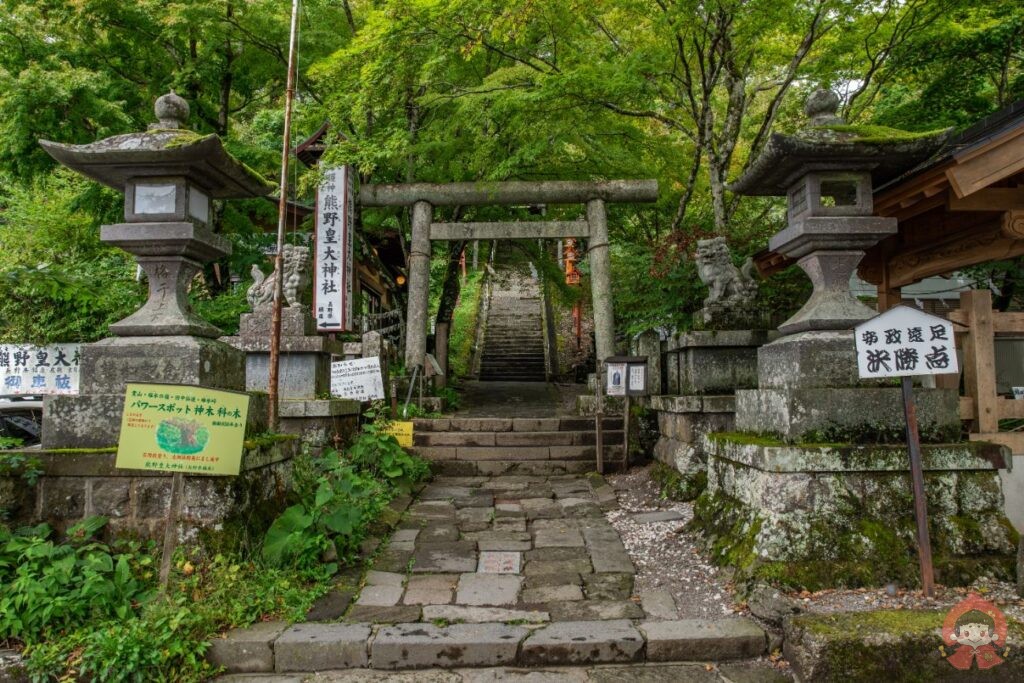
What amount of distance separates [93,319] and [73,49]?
4.37 meters

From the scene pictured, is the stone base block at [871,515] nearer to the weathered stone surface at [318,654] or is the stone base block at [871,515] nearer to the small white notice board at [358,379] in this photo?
the weathered stone surface at [318,654]

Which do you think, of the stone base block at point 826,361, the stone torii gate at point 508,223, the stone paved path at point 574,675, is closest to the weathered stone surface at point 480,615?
the stone paved path at point 574,675

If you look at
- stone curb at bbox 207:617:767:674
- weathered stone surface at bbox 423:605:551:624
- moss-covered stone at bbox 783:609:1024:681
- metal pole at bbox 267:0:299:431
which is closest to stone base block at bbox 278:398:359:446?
metal pole at bbox 267:0:299:431

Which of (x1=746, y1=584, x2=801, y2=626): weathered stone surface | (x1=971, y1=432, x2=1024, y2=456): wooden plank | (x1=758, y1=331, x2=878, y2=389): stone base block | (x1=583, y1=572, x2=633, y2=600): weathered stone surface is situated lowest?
(x1=583, y1=572, x2=633, y2=600): weathered stone surface

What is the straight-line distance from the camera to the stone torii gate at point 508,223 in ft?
37.0

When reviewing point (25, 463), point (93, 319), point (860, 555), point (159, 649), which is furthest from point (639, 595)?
point (93, 319)

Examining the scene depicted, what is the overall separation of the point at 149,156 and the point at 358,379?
3.89 metres

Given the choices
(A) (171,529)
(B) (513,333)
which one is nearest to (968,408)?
(A) (171,529)

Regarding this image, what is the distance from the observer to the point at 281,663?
3633 mm

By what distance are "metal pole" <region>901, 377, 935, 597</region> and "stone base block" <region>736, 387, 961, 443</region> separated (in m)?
0.51

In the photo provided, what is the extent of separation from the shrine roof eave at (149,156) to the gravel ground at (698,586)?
4530mm

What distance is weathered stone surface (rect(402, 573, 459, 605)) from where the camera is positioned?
440 cm

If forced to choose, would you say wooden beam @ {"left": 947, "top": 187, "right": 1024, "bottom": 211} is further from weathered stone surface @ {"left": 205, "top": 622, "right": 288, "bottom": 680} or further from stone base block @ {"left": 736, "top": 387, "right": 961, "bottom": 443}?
weathered stone surface @ {"left": 205, "top": 622, "right": 288, "bottom": 680}

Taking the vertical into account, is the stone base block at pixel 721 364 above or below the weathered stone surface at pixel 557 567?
above
